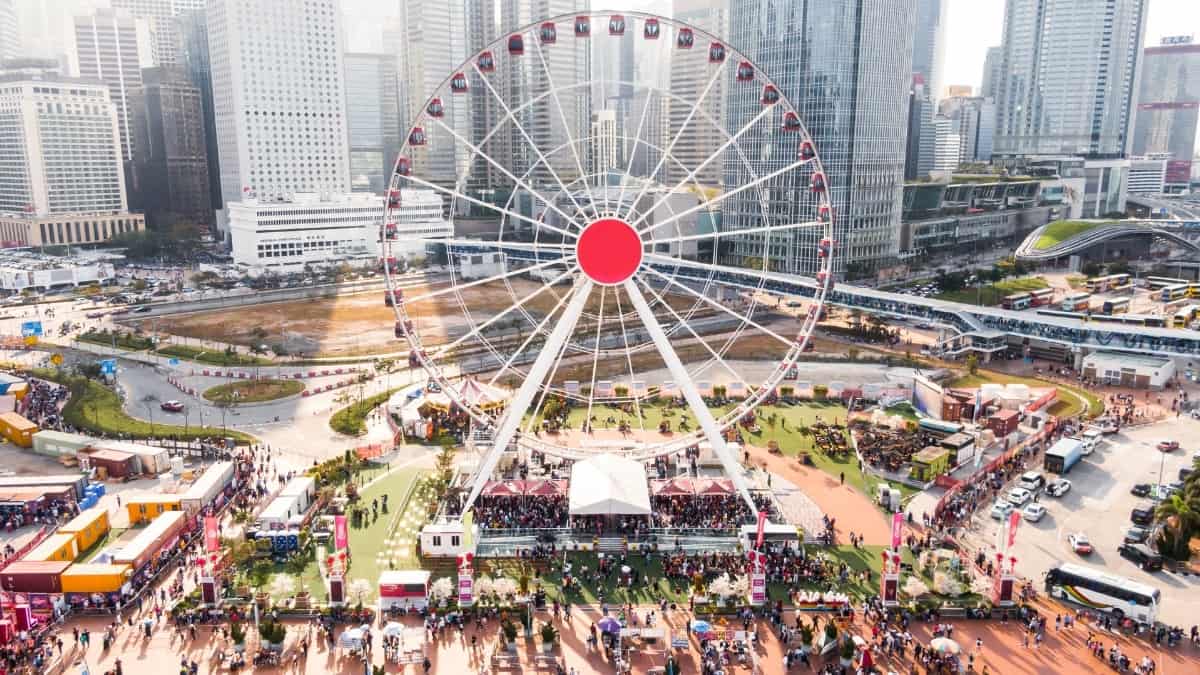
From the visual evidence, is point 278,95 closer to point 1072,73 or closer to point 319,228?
point 319,228

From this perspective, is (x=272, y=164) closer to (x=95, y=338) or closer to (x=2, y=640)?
(x=95, y=338)

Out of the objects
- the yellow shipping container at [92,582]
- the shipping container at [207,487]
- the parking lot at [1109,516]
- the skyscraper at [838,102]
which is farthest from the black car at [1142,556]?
the skyscraper at [838,102]

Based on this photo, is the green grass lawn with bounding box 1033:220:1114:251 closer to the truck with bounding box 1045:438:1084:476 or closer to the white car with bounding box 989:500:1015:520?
the truck with bounding box 1045:438:1084:476

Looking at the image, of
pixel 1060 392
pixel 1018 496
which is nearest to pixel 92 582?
pixel 1018 496

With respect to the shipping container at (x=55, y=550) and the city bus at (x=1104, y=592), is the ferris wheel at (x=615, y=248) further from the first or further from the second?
the shipping container at (x=55, y=550)

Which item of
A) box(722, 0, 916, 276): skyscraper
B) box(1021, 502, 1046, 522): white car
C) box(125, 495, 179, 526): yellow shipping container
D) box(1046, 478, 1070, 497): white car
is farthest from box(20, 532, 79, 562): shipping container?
box(722, 0, 916, 276): skyscraper

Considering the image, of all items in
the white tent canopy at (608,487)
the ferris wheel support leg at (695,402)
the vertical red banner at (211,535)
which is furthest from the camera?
the ferris wheel support leg at (695,402)
